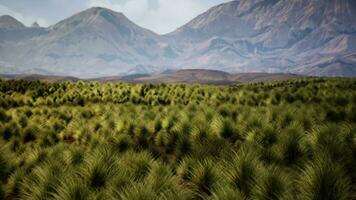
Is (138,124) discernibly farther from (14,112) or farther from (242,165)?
(14,112)

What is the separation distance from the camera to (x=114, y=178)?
5172 mm

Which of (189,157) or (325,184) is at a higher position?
(325,184)

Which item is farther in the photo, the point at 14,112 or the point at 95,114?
the point at 95,114

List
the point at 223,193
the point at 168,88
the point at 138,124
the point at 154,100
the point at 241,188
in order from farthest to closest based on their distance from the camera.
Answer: the point at 168,88 → the point at 154,100 → the point at 138,124 → the point at 241,188 → the point at 223,193

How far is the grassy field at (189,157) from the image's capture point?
14.4ft

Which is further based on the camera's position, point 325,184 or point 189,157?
point 189,157

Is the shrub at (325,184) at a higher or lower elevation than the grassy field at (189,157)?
higher

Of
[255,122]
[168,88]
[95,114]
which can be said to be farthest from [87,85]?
[255,122]

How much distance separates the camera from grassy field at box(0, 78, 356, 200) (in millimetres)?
4387

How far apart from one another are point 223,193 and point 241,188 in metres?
0.95

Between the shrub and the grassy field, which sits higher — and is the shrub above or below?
above

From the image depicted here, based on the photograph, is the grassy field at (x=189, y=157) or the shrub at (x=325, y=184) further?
the grassy field at (x=189, y=157)

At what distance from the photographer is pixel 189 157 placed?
639 centimetres

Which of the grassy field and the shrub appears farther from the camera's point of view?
the grassy field
